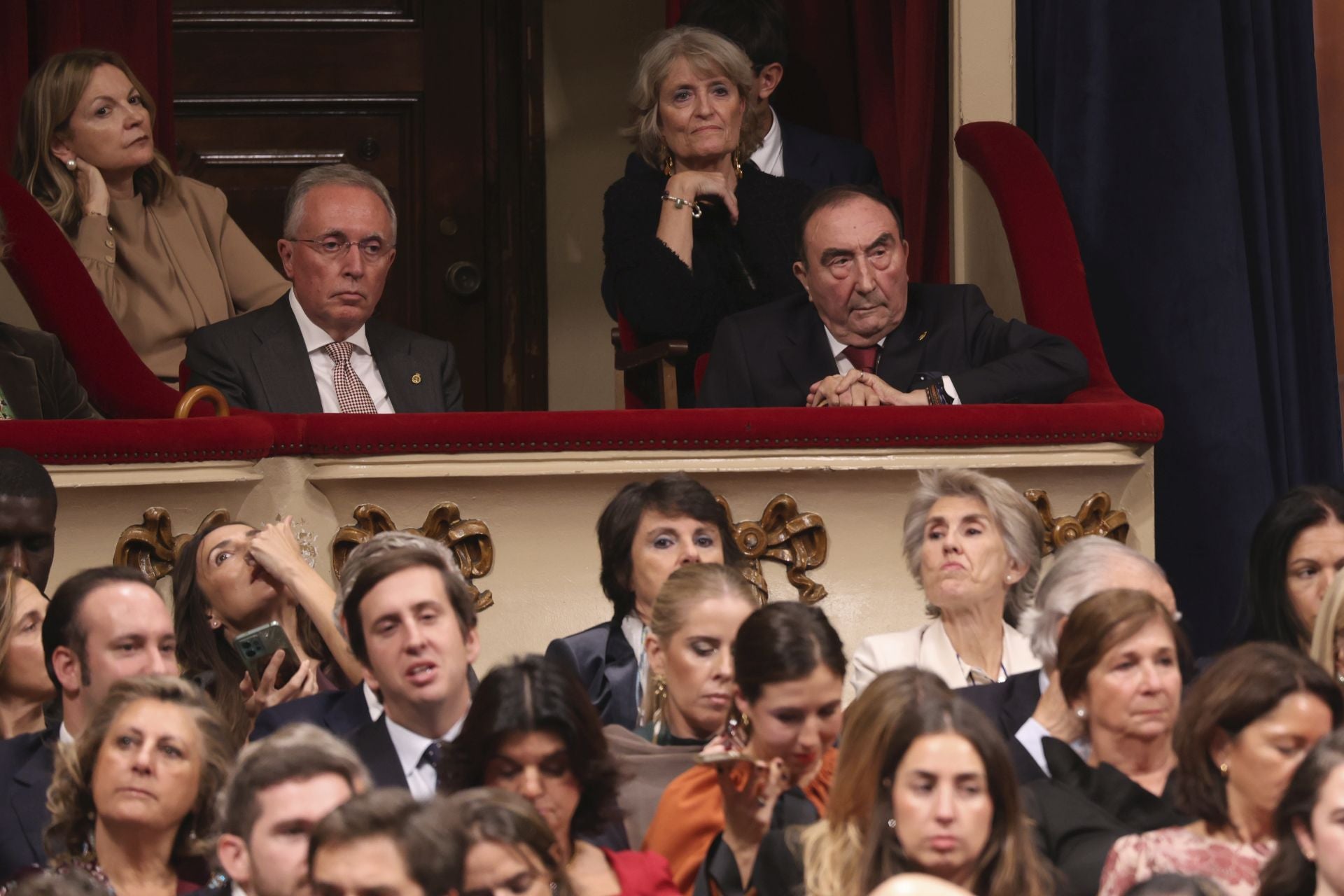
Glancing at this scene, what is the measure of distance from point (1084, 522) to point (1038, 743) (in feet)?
3.62

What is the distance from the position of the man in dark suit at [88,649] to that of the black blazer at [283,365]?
985mm

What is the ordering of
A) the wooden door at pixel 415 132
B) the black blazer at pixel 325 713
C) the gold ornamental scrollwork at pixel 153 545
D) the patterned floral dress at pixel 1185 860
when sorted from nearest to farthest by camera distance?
the patterned floral dress at pixel 1185 860 → the black blazer at pixel 325 713 → the gold ornamental scrollwork at pixel 153 545 → the wooden door at pixel 415 132

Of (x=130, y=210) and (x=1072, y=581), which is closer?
(x=1072, y=581)

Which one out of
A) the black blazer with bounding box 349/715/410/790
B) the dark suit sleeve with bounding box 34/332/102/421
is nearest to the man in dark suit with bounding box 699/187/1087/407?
the dark suit sleeve with bounding box 34/332/102/421

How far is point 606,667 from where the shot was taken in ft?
11.2

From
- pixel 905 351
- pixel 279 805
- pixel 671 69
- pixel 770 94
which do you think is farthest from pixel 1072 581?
pixel 770 94

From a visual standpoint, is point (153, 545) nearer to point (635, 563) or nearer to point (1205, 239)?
point (635, 563)

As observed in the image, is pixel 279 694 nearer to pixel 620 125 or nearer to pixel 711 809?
pixel 711 809

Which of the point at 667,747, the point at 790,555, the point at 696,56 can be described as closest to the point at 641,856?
the point at 667,747

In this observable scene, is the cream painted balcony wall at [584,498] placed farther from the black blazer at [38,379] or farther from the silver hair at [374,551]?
the silver hair at [374,551]

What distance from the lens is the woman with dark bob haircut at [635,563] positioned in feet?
11.1

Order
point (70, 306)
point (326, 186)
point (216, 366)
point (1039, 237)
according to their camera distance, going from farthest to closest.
Result: point (1039, 237)
point (326, 186)
point (216, 366)
point (70, 306)

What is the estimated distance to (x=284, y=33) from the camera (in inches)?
229

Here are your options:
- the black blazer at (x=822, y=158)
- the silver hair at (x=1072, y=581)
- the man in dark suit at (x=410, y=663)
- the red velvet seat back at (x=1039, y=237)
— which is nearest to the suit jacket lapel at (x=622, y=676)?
the man in dark suit at (x=410, y=663)
